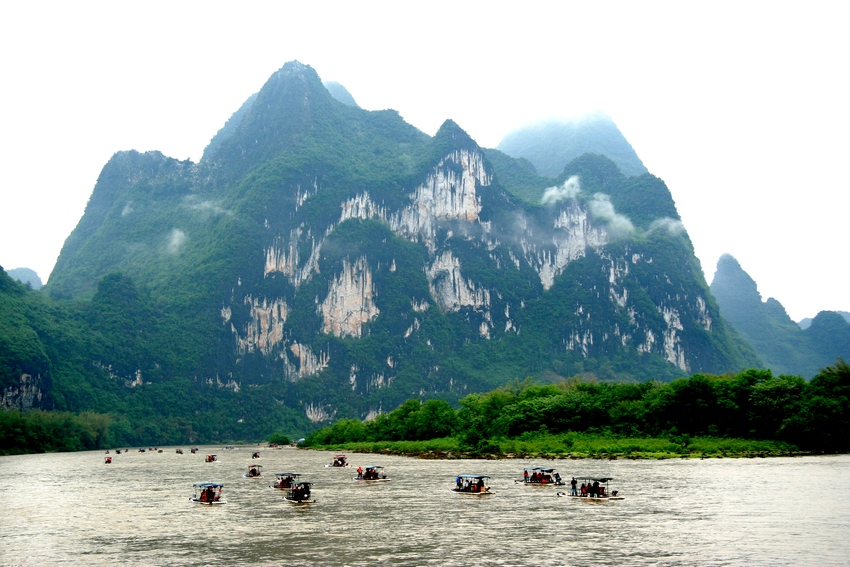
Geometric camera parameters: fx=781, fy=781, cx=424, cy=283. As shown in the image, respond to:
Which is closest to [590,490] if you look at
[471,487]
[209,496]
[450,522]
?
[471,487]

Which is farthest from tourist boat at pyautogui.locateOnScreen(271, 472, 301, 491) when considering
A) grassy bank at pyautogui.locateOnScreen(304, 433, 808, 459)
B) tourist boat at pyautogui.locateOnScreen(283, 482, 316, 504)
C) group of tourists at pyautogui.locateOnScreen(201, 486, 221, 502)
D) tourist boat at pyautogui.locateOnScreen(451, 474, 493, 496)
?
grassy bank at pyautogui.locateOnScreen(304, 433, 808, 459)

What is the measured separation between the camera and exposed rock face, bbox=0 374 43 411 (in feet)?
439

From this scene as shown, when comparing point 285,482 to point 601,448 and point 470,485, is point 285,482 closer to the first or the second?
point 470,485

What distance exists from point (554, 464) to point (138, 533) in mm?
37904

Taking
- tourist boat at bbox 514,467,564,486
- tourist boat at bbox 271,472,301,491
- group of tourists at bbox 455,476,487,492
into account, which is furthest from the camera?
tourist boat at bbox 271,472,301,491

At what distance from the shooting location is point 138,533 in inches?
1345

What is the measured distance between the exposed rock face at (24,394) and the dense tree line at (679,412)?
246 feet

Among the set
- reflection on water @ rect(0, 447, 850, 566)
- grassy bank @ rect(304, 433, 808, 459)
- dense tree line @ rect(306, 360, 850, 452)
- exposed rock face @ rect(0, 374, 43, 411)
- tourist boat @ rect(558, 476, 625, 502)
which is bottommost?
reflection on water @ rect(0, 447, 850, 566)

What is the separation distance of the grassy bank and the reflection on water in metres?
9.39

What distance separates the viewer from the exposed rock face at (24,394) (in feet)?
439

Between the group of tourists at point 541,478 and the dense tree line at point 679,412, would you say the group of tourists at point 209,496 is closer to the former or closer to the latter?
the group of tourists at point 541,478

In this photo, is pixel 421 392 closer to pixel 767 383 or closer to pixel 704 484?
pixel 767 383

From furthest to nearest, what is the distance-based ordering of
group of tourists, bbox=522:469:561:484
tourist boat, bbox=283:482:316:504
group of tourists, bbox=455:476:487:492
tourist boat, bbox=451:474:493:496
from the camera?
group of tourists, bbox=522:469:561:484 → group of tourists, bbox=455:476:487:492 → tourist boat, bbox=451:474:493:496 → tourist boat, bbox=283:482:316:504

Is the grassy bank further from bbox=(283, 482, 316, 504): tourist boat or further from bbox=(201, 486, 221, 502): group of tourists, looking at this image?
bbox=(201, 486, 221, 502): group of tourists
